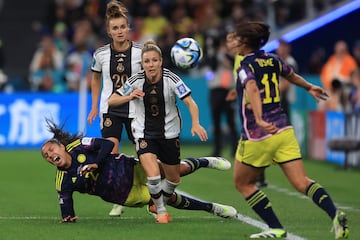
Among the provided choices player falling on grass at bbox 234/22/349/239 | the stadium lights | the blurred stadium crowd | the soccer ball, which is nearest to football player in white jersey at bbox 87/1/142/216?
the soccer ball

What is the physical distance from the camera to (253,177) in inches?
377

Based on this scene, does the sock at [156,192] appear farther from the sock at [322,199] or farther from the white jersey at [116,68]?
the sock at [322,199]

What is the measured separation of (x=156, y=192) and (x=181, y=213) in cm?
117

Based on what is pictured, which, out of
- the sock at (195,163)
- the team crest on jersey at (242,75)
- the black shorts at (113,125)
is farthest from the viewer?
the black shorts at (113,125)

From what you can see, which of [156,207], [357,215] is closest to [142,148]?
[156,207]

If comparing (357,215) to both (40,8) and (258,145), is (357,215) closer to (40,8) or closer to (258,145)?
(258,145)

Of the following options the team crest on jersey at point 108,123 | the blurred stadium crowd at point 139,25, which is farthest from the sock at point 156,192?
the blurred stadium crowd at point 139,25

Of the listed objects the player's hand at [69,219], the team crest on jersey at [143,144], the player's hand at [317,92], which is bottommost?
the player's hand at [69,219]

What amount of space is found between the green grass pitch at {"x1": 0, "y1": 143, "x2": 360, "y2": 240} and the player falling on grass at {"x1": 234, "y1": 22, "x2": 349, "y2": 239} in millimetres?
359

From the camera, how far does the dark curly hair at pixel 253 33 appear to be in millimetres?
9438

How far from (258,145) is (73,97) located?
14.0 meters

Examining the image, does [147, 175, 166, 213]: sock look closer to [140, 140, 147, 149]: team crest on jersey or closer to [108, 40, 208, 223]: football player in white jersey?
[108, 40, 208, 223]: football player in white jersey

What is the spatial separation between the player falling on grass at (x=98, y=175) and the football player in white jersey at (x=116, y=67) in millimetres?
A: 589

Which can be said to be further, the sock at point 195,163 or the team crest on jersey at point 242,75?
the sock at point 195,163
